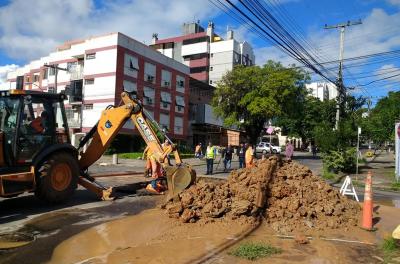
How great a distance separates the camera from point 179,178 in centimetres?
1111

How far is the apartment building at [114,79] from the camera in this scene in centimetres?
4547

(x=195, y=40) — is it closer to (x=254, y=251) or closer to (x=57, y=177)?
(x=57, y=177)

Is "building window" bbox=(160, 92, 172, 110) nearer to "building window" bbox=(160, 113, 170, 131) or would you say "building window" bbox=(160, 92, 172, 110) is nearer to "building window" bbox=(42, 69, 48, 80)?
"building window" bbox=(160, 113, 170, 131)

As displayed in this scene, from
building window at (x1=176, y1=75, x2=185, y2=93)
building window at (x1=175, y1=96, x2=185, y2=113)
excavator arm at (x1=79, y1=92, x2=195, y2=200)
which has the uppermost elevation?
building window at (x1=176, y1=75, x2=185, y2=93)

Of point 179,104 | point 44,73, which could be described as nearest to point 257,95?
point 179,104

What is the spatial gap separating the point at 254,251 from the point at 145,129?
668cm

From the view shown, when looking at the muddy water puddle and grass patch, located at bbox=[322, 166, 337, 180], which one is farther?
grass patch, located at bbox=[322, 166, 337, 180]

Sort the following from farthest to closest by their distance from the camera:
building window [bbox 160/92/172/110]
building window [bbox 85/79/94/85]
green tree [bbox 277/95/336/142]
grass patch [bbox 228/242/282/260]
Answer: green tree [bbox 277/95/336/142]
building window [bbox 160/92/172/110]
building window [bbox 85/79/94/85]
grass patch [bbox 228/242/282/260]

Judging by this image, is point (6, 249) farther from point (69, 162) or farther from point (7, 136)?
point (69, 162)

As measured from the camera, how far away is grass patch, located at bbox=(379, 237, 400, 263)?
23.0 feet

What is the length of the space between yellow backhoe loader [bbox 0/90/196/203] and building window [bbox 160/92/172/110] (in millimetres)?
40217

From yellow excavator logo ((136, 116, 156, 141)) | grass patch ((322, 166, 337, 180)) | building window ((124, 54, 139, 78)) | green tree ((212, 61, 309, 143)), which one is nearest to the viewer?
yellow excavator logo ((136, 116, 156, 141))

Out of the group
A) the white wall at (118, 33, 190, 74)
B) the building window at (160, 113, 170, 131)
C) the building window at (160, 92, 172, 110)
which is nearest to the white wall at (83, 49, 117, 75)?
the white wall at (118, 33, 190, 74)

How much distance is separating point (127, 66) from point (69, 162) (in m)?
36.3
